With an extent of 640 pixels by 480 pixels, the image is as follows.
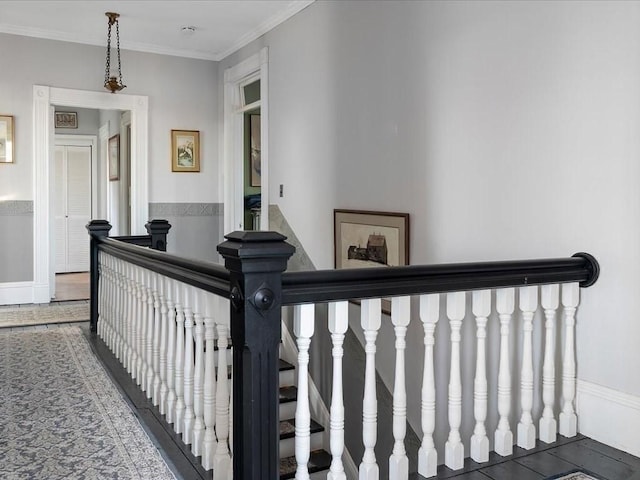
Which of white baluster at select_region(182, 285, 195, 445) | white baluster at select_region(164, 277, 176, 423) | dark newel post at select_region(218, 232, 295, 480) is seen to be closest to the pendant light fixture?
white baluster at select_region(164, 277, 176, 423)

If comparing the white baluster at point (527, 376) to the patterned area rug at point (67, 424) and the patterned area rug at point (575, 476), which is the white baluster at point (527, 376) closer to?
the patterned area rug at point (575, 476)

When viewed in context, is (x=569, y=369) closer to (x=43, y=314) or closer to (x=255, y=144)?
(x=43, y=314)

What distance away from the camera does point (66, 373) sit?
3.29 m

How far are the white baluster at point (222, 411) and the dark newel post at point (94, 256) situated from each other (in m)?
2.40

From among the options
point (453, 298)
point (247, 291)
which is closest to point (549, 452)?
point (453, 298)

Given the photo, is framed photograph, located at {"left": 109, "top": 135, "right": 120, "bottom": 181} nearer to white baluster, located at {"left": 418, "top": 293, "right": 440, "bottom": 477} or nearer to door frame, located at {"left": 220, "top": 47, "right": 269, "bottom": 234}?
door frame, located at {"left": 220, "top": 47, "right": 269, "bottom": 234}

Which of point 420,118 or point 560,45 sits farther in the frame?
point 420,118

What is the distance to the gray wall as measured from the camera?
5590 mm

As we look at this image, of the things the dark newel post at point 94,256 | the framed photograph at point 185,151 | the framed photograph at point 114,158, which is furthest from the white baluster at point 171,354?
the framed photograph at point 114,158

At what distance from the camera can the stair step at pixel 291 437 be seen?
3.80 m

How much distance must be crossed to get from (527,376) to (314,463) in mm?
1941

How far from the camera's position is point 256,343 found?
1.58 metres

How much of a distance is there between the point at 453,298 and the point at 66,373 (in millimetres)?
2316

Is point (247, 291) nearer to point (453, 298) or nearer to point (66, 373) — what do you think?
point (453, 298)
